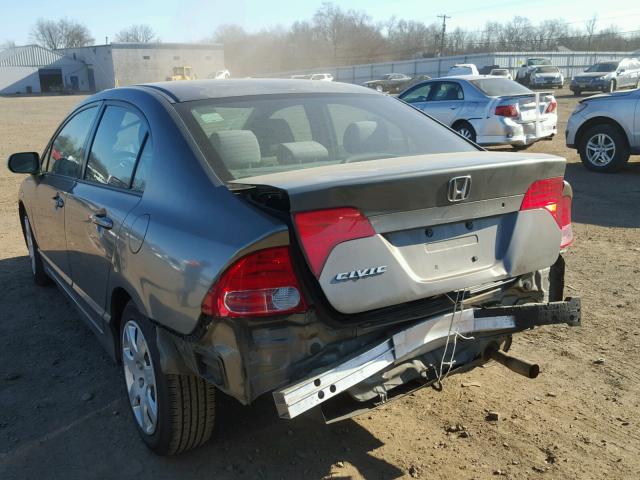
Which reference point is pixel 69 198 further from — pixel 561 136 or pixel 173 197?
pixel 561 136

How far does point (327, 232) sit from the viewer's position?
2.18 meters

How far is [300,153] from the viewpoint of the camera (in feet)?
9.99

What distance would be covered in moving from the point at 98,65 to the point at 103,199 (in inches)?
3364

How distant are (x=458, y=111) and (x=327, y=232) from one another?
34.1 feet

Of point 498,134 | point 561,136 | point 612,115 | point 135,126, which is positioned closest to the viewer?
point 135,126

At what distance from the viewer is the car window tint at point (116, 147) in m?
3.11

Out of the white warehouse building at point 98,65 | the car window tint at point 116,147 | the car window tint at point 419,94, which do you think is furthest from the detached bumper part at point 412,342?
the white warehouse building at point 98,65

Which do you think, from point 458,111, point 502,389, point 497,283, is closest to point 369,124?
point 497,283

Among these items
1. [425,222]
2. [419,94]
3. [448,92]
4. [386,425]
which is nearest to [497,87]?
[448,92]

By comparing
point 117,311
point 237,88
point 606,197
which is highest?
point 237,88

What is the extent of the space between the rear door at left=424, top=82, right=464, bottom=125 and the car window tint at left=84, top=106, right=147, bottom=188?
937 centimetres

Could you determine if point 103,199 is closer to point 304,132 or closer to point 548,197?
point 304,132

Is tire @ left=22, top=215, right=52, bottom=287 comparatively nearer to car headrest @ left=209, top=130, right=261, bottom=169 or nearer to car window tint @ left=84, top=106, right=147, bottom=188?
car window tint @ left=84, top=106, right=147, bottom=188

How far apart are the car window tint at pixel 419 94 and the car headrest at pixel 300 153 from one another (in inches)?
398
